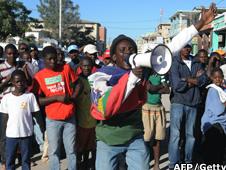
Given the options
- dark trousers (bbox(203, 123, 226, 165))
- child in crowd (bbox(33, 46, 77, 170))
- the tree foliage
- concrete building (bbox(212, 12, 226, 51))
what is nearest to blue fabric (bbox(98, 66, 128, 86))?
child in crowd (bbox(33, 46, 77, 170))

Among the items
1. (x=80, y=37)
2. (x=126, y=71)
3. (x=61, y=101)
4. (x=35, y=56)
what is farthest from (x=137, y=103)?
(x=80, y=37)

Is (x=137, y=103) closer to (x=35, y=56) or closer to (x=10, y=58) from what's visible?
(x=10, y=58)

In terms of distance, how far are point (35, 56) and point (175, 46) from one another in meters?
5.26

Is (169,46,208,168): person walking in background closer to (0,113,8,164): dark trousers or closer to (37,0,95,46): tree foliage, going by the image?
(0,113,8,164): dark trousers

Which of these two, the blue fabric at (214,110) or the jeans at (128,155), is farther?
the blue fabric at (214,110)

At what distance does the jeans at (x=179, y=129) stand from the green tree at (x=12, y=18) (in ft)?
73.4

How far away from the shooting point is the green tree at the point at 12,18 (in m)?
26.7

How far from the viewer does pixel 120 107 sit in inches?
127

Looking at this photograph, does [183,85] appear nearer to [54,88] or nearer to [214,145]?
[214,145]

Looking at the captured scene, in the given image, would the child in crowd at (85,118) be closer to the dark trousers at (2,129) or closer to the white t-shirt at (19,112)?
the white t-shirt at (19,112)

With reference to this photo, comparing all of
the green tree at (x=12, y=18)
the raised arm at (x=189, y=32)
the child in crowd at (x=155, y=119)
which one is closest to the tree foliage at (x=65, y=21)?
the green tree at (x=12, y=18)

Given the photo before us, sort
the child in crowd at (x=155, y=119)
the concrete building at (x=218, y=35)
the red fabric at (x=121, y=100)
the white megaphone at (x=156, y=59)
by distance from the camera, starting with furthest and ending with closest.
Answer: the concrete building at (x=218, y=35) < the child in crowd at (x=155, y=119) < the red fabric at (x=121, y=100) < the white megaphone at (x=156, y=59)

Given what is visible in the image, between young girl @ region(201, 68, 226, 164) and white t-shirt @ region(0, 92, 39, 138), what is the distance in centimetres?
240

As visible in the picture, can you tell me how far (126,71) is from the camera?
327 centimetres
